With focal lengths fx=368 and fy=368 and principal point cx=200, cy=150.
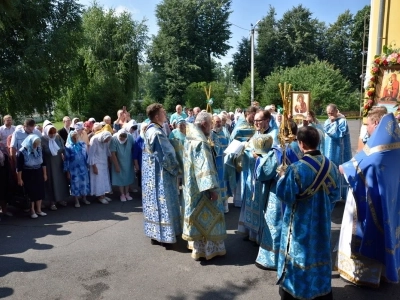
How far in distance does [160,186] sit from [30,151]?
282 centimetres

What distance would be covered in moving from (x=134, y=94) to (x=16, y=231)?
2597 cm

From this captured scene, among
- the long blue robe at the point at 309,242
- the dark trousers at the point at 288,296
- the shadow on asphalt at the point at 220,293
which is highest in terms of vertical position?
the long blue robe at the point at 309,242

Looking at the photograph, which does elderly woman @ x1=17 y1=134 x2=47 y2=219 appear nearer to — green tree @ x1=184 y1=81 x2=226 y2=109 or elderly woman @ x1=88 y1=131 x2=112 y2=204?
elderly woman @ x1=88 y1=131 x2=112 y2=204

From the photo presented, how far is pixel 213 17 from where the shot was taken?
44281mm

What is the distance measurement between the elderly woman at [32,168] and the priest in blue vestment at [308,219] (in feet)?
15.6

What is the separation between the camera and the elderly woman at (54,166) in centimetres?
705

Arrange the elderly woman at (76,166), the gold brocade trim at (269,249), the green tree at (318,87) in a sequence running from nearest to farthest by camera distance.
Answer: the gold brocade trim at (269,249), the elderly woman at (76,166), the green tree at (318,87)

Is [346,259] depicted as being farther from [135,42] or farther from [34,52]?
[135,42]

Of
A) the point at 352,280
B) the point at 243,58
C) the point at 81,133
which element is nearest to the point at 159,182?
the point at 352,280

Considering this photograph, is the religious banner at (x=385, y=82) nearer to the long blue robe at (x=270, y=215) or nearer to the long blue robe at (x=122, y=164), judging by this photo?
the long blue robe at (x=270, y=215)

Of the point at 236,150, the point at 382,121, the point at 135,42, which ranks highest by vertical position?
the point at 135,42

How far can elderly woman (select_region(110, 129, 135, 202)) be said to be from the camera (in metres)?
7.86

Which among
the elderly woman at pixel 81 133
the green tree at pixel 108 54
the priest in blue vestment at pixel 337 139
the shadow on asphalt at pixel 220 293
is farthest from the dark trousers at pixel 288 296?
the green tree at pixel 108 54

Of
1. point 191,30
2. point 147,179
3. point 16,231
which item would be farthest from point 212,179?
point 191,30
